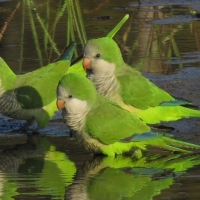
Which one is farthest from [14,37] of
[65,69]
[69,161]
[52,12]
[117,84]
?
[69,161]

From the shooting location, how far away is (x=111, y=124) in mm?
6922

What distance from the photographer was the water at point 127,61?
6.05 meters

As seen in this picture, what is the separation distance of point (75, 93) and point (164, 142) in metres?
0.81

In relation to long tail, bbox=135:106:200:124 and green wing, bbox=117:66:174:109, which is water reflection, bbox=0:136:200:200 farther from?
long tail, bbox=135:106:200:124

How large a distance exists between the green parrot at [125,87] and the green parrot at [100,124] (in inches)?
29.7

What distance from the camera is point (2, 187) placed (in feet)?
20.2

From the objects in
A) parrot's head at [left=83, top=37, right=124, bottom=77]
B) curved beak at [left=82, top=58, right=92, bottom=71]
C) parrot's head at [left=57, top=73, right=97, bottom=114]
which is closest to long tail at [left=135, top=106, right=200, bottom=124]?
parrot's head at [left=83, top=37, right=124, bottom=77]

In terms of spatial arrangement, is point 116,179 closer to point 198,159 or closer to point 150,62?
point 198,159

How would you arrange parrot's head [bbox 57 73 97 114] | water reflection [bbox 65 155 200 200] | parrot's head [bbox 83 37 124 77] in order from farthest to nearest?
parrot's head [bbox 83 37 124 77] → parrot's head [bbox 57 73 97 114] → water reflection [bbox 65 155 200 200]

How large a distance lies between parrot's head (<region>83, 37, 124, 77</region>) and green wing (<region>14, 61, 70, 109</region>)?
A: 561 millimetres

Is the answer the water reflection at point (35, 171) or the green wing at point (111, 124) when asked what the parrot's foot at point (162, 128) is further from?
the water reflection at point (35, 171)

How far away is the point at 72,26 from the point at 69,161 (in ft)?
13.0

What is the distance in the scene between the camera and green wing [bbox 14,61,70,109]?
26.2 feet

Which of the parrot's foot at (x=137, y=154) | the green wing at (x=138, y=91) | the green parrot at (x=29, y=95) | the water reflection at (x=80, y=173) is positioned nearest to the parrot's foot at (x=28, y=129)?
the green parrot at (x=29, y=95)
